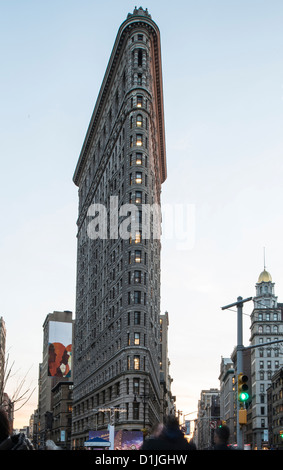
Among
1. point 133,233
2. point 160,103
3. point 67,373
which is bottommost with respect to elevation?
point 67,373

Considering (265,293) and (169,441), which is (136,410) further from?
(265,293)

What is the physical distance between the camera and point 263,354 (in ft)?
598

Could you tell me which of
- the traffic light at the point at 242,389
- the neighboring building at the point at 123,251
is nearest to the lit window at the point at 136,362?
the neighboring building at the point at 123,251

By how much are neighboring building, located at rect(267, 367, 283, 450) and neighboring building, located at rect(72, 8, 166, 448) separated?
3996 cm

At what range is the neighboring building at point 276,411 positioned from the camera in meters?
132

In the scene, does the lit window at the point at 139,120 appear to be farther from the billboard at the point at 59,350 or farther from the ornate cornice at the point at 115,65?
the billboard at the point at 59,350

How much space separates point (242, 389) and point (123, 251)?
2659 inches

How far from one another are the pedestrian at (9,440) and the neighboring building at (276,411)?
5042 inches

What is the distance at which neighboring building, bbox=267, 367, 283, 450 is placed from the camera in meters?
132
